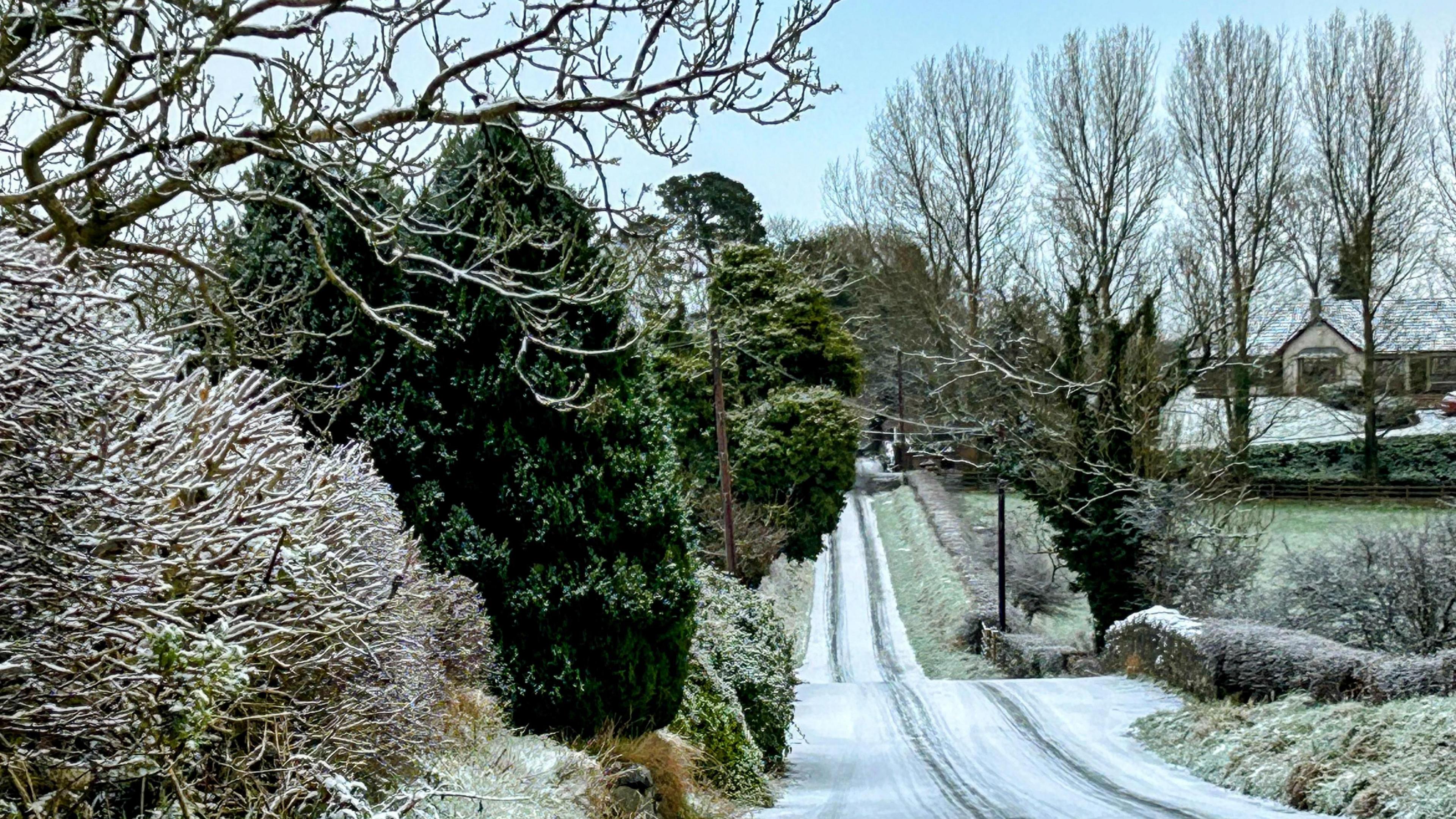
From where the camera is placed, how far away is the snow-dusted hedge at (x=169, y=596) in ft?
11.3

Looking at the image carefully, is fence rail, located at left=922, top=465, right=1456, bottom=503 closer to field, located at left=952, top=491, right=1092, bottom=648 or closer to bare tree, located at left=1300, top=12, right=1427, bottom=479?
bare tree, located at left=1300, top=12, right=1427, bottom=479

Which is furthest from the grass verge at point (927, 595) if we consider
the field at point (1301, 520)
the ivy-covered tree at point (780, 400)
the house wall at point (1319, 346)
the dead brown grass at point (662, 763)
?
the dead brown grass at point (662, 763)

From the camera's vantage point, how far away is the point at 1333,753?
10.1 m

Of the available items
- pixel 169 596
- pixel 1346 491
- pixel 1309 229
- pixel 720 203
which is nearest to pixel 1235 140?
pixel 1309 229

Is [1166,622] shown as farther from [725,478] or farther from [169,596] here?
[169,596]

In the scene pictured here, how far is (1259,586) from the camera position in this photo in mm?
21938

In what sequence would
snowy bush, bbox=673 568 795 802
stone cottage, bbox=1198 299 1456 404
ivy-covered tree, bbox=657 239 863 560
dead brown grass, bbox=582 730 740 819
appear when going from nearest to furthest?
dead brown grass, bbox=582 730 740 819 → snowy bush, bbox=673 568 795 802 → ivy-covered tree, bbox=657 239 863 560 → stone cottage, bbox=1198 299 1456 404

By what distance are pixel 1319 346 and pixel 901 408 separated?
597 inches

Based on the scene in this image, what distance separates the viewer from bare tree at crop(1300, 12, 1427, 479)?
1313 inches

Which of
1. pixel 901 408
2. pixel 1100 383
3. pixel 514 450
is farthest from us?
pixel 901 408

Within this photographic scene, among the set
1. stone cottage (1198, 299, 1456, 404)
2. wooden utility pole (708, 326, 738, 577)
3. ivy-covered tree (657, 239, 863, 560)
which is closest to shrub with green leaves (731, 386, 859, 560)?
ivy-covered tree (657, 239, 863, 560)

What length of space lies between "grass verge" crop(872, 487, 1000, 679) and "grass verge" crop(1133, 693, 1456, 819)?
12.1 meters

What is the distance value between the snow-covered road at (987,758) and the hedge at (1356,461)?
18547 millimetres

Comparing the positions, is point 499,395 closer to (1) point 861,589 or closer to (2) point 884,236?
(1) point 861,589
